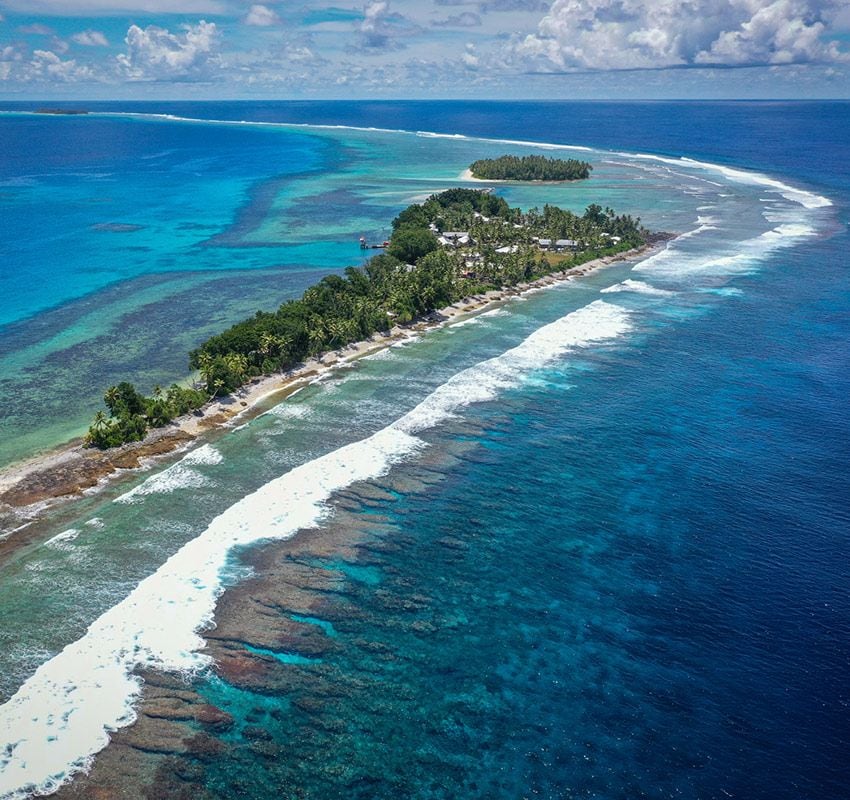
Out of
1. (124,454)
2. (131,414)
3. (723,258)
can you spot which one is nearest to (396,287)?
(131,414)

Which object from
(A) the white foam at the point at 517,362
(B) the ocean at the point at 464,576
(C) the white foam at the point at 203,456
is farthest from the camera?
(A) the white foam at the point at 517,362

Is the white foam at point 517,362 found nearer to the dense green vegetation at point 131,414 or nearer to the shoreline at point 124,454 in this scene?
the shoreline at point 124,454

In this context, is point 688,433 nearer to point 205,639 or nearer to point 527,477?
point 527,477

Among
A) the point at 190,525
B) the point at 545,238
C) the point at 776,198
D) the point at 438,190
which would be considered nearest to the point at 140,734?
the point at 190,525

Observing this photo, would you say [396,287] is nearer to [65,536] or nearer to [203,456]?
[203,456]

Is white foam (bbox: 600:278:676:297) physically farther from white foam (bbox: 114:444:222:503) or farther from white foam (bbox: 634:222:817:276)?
white foam (bbox: 114:444:222:503)

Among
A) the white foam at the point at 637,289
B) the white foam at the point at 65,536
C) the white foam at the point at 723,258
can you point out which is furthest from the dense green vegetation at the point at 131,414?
the white foam at the point at 723,258

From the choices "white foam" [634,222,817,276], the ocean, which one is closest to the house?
"white foam" [634,222,817,276]

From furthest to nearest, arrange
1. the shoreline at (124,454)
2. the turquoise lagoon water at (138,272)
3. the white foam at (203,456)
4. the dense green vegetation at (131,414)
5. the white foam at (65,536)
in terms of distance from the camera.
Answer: the turquoise lagoon water at (138,272) → the dense green vegetation at (131,414) → the white foam at (203,456) → the shoreline at (124,454) → the white foam at (65,536)
